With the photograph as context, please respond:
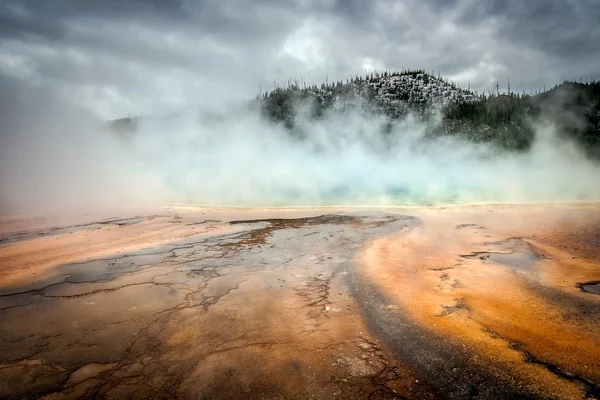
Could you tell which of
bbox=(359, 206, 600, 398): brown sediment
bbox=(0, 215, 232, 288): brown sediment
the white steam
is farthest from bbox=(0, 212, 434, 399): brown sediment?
the white steam

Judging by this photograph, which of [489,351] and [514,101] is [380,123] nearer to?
[514,101]

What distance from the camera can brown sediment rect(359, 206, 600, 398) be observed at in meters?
2.92

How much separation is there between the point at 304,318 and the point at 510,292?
2.92 meters

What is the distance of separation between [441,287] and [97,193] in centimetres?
1972

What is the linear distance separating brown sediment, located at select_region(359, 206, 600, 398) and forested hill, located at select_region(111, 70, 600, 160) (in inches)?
1386

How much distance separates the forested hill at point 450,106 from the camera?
44344 mm

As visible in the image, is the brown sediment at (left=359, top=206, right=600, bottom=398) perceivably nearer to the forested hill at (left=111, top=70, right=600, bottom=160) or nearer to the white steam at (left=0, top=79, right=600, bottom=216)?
the white steam at (left=0, top=79, right=600, bottom=216)

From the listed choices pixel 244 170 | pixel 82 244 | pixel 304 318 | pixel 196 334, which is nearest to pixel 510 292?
pixel 304 318

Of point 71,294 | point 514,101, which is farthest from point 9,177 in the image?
point 514,101

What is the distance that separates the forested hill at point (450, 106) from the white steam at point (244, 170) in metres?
3.25

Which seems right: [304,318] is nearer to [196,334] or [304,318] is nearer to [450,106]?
[196,334]

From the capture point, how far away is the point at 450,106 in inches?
2478

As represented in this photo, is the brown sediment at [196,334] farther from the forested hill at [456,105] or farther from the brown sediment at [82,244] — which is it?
the forested hill at [456,105]

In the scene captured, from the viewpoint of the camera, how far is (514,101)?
57.8 m
